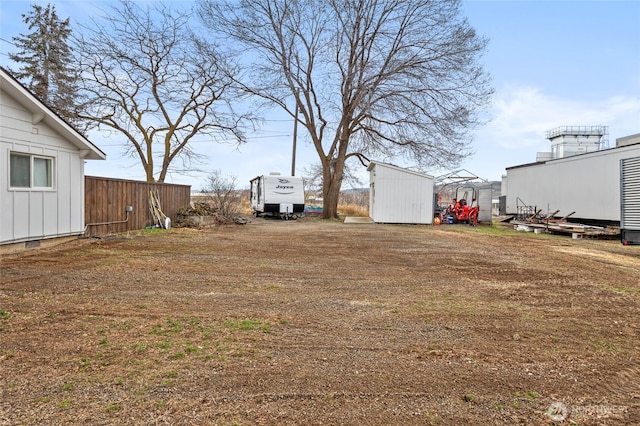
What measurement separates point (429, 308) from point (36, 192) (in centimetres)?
895

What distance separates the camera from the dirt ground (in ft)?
8.30

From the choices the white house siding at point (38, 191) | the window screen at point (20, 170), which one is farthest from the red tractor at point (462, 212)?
the window screen at point (20, 170)

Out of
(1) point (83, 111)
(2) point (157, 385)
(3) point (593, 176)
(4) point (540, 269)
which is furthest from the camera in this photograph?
(1) point (83, 111)

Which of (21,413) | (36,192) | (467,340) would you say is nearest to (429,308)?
(467,340)

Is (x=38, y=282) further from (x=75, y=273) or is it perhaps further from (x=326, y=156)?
(x=326, y=156)

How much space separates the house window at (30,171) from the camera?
8367mm

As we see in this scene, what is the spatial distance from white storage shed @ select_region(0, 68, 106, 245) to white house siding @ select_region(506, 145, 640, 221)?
770 inches

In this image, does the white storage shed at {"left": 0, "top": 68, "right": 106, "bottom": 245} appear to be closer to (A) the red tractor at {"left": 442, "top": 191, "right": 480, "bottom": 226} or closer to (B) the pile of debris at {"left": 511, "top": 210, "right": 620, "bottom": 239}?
(B) the pile of debris at {"left": 511, "top": 210, "right": 620, "bottom": 239}

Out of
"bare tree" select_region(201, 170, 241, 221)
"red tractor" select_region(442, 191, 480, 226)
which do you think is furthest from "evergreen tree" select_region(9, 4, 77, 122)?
"red tractor" select_region(442, 191, 480, 226)

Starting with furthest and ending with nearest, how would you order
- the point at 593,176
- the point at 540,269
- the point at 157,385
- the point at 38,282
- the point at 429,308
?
the point at 593,176 < the point at 540,269 < the point at 38,282 < the point at 429,308 < the point at 157,385

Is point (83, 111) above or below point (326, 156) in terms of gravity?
above

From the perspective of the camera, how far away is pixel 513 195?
80.5 ft

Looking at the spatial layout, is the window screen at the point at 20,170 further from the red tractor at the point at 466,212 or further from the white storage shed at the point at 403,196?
the red tractor at the point at 466,212

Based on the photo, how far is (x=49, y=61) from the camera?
2317 cm
